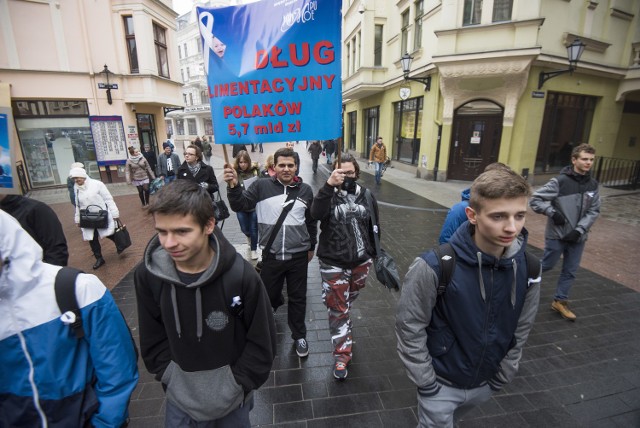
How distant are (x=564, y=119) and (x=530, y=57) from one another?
398cm

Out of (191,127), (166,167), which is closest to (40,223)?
(166,167)

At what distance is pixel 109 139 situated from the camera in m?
14.0

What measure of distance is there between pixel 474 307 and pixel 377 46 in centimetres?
1920

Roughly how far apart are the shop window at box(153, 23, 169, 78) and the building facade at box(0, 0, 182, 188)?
21cm

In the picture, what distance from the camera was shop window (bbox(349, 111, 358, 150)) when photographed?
25.9m

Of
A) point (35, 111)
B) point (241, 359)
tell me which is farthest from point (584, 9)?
point (35, 111)

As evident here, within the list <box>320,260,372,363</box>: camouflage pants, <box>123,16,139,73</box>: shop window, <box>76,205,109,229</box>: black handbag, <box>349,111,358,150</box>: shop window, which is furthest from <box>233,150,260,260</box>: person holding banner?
<box>349,111,358,150</box>: shop window

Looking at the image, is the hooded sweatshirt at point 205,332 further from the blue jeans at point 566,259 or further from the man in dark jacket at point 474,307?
the blue jeans at point 566,259

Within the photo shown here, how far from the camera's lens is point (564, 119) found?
12.9 meters

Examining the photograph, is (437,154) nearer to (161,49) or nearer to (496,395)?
(496,395)

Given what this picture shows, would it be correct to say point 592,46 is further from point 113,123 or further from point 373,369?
point 113,123

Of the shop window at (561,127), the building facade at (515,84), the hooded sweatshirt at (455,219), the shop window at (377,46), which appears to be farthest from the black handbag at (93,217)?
the shop window at (377,46)

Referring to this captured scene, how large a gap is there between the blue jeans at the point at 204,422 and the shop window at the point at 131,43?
16217 mm

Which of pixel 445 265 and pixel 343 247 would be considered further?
pixel 343 247
